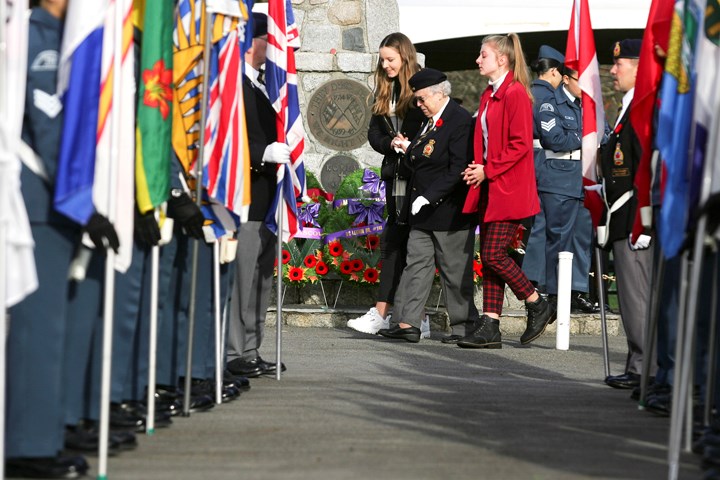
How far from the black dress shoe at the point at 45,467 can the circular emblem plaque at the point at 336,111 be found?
34.3 feet

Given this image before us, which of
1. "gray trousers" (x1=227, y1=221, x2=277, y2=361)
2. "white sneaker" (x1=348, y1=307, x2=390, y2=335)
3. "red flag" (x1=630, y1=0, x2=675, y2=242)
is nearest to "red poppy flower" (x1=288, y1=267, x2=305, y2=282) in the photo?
"white sneaker" (x1=348, y1=307, x2=390, y2=335)

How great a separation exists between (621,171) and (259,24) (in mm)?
2430

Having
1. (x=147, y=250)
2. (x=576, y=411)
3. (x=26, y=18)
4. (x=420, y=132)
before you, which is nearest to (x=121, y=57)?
(x=26, y=18)

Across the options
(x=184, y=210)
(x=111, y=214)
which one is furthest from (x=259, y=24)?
(x=111, y=214)

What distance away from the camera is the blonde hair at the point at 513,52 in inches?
436

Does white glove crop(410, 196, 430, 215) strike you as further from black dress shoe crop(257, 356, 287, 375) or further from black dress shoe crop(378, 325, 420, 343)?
black dress shoe crop(257, 356, 287, 375)

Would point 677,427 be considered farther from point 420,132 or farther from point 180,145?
point 420,132

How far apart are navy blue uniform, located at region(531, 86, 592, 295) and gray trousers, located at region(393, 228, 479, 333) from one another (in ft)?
6.04

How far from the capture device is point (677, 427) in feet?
17.8

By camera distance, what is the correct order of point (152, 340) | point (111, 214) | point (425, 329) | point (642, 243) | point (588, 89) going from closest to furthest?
point (111, 214) < point (152, 340) < point (642, 243) < point (588, 89) < point (425, 329)

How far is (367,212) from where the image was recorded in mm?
13422

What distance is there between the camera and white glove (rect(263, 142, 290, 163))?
874 cm

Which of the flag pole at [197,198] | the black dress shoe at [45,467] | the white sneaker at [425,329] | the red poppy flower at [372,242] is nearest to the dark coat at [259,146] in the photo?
the flag pole at [197,198]

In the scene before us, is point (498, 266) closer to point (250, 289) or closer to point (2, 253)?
point (250, 289)
